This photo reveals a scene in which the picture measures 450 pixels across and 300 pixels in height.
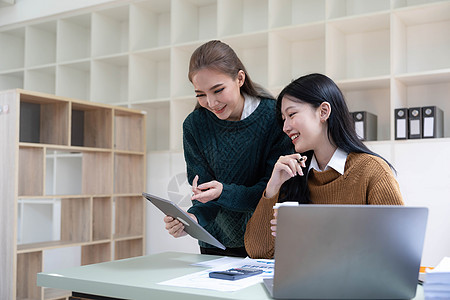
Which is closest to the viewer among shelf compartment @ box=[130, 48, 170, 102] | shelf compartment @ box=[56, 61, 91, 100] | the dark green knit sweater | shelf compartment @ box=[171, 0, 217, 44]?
the dark green knit sweater

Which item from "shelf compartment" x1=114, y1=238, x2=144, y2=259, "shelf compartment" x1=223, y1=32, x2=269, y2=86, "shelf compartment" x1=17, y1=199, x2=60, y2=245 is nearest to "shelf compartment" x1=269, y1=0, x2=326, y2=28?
"shelf compartment" x1=223, y1=32, x2=269, y2=86

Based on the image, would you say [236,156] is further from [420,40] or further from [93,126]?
[93,126]

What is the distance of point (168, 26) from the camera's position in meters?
4.52

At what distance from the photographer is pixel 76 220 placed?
390 cm

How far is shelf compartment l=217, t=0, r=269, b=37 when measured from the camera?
390 cm

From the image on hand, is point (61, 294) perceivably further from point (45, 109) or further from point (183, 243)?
point (45, 109)

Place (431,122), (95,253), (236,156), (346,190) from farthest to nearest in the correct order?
1. (95,253)
2. (431,122)
3. (236,156)
4. (346,190)

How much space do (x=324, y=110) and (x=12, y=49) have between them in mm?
4464

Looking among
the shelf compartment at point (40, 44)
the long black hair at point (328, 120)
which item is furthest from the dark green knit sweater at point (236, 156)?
the shelf compartment at point (40, 44)

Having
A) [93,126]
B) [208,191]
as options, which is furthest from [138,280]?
[93,126]

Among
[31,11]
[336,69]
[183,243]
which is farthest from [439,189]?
[31,11]

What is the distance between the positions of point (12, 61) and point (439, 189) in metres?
4.25

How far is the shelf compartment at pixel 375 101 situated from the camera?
134 inches

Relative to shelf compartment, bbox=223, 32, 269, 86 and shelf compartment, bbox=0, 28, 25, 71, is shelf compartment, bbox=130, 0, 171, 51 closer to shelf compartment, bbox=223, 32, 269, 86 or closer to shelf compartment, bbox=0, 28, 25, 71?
shelf compartment, bbox=223, 32, 269, 86
